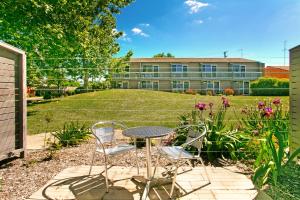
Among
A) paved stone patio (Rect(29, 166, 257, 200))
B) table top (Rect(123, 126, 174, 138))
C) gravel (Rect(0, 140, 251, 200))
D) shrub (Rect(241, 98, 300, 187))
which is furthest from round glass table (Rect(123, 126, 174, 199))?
shrub (Rect(241, 98, 300, 187))

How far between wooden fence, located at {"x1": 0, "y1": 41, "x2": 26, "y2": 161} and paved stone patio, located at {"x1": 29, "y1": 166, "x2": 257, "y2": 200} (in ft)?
4.06

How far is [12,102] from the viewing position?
455 cm

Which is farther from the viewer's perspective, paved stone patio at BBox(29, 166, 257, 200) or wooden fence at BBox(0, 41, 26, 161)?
wooden fence at BBox(0, 41, 26, 161)

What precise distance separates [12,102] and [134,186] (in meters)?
2.75

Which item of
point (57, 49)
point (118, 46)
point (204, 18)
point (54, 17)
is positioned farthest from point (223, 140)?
point (118, 46)

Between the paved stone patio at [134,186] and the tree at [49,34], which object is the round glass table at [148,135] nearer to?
the paved stone patio at [134,186]

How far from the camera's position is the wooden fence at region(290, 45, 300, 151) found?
3.67 meters

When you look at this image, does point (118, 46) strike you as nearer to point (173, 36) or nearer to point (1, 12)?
point (173, 36)

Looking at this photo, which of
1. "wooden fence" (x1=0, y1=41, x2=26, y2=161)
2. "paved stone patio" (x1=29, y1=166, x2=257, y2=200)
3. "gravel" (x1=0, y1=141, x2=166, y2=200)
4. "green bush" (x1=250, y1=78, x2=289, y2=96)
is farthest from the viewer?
"green bush" (x1=250, y1=78, x2=289, y2=96)

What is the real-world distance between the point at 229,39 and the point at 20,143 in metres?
21.0

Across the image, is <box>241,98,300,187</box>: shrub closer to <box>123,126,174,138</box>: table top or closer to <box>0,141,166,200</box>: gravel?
<box>123,126,174,138</box>: table top

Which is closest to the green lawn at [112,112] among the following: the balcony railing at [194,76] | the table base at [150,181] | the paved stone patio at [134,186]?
the balcony railing at [194,76]

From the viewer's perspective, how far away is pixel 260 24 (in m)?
16.8

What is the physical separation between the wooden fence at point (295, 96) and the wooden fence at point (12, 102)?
4.52m
